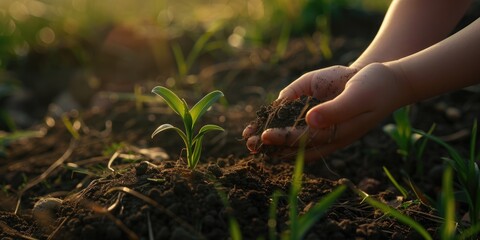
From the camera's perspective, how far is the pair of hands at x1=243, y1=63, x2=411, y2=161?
1.49 meters

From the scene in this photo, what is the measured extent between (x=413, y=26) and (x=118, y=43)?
2596 mm

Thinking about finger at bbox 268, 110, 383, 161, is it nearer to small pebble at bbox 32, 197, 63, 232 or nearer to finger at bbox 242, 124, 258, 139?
finger at bbox 242, 124, 258, 139

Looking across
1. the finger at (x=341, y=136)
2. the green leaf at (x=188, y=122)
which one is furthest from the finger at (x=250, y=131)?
the green leaf at (x=188, y=122)

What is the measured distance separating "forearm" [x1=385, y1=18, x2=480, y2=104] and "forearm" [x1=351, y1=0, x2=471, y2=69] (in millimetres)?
344

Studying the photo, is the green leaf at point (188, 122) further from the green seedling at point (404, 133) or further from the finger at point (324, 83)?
the green seedling at point (404, 133)

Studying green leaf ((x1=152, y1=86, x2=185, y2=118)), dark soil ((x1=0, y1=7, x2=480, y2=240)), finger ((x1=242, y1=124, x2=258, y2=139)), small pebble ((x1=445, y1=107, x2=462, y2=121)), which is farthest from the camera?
small pebble ((x1=445, y1=107, x2=462, y2=121))

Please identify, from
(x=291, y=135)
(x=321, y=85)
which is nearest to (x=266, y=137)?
(x=291, y=135)

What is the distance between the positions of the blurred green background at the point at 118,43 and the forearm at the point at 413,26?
1340 mm

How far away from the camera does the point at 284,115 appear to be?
169 centimetres

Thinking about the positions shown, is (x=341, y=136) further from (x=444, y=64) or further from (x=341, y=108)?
(x=444, y=64)

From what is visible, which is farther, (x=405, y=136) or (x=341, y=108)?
(x=405, y=136)

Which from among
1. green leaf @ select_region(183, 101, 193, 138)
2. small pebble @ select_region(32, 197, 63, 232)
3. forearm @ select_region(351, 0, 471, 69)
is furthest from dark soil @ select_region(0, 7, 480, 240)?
forearm @ select_region(351, 0, 471, 69)

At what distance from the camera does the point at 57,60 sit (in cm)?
414

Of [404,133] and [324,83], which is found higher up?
[324,83]
